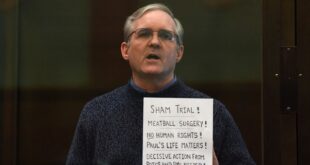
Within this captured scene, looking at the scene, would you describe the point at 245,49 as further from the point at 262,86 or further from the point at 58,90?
the point at 58,90

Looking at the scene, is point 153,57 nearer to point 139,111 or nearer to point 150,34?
point 150,34

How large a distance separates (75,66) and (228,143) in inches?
37.0

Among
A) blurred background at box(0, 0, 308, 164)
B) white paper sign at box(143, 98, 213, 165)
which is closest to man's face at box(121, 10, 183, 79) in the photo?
white paper sign at box(143, 98, 213, 165)

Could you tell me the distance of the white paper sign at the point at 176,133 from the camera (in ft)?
6.86

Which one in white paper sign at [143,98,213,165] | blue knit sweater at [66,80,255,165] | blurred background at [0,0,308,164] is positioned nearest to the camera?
white paper sign at [143,98,213,165]

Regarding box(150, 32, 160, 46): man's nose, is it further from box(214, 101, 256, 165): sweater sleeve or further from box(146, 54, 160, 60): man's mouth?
box(214, 101, 256, 165): sweater sleeve

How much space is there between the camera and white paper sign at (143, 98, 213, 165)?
2092 mm

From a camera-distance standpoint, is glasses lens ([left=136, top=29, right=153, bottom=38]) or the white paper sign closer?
the white paper sign

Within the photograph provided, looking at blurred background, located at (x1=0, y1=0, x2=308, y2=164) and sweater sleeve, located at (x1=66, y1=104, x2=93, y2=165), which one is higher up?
blurred background, located at (x1=0, y1=0, x2=308, y2=164)

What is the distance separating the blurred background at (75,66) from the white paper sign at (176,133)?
0.63 metres

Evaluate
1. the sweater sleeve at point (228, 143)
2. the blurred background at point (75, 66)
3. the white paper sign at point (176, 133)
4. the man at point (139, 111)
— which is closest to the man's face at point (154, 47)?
the man at point (139, 111)

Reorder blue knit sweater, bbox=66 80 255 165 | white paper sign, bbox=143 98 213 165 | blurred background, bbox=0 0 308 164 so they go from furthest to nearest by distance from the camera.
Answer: blurred background, bbox=0 0 308 164
blue knit sweater, bbox=66 80 255 165
white paper sign, bbox=143 98 213 165

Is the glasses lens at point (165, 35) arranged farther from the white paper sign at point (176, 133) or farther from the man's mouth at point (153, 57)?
the white paper sign at point (176, 133)

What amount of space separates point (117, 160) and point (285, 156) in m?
1.00
